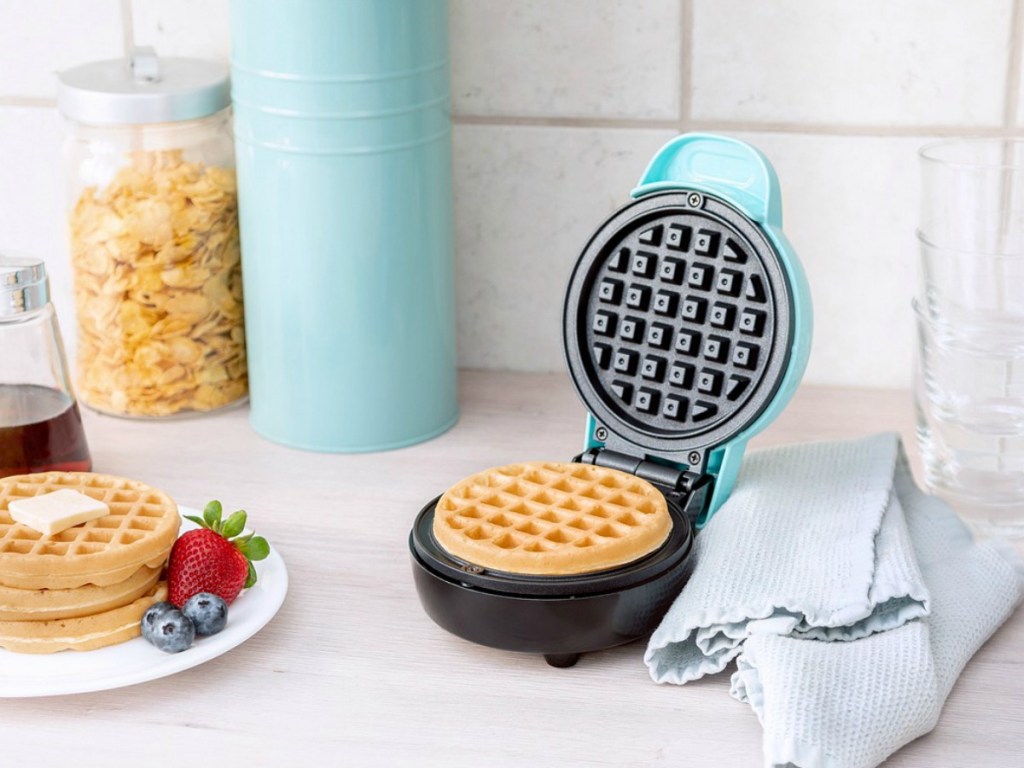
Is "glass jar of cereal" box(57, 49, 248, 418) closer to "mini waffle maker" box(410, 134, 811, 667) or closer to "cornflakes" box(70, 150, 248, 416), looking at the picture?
"cornflakes" box(70, 150, 248, 416)

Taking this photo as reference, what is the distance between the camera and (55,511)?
83 cm

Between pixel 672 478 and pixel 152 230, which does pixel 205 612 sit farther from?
pixel 152 230

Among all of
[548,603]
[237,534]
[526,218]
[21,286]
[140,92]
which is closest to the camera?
[548,603]

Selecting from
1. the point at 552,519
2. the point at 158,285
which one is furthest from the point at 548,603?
the point at 158,285

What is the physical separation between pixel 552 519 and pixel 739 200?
10.1 inches

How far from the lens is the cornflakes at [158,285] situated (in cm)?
113

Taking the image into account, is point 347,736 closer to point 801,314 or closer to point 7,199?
point 801,314

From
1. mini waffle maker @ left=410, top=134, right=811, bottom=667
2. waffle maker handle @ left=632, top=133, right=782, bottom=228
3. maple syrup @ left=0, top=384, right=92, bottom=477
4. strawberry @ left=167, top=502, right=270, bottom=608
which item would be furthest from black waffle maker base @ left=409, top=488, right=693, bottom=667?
maple syrup @ left=0, top=384, right=92, bottom=477

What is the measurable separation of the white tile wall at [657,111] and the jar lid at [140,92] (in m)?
0.10

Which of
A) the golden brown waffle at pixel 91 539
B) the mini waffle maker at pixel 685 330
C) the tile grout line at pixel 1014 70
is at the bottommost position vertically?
the golden brown waffle at pixel 91 539

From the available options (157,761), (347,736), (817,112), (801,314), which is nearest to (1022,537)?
(801,314)

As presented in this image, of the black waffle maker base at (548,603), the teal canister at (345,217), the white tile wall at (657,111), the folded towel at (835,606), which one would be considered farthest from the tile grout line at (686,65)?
the black waffle maker base at (548,603)

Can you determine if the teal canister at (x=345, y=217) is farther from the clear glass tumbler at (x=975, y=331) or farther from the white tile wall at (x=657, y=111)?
the clear glass tumbler at (x=975, y=331)

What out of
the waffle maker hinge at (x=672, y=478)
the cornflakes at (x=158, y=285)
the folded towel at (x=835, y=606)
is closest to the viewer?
the folded towel at (x=835, y=606)
